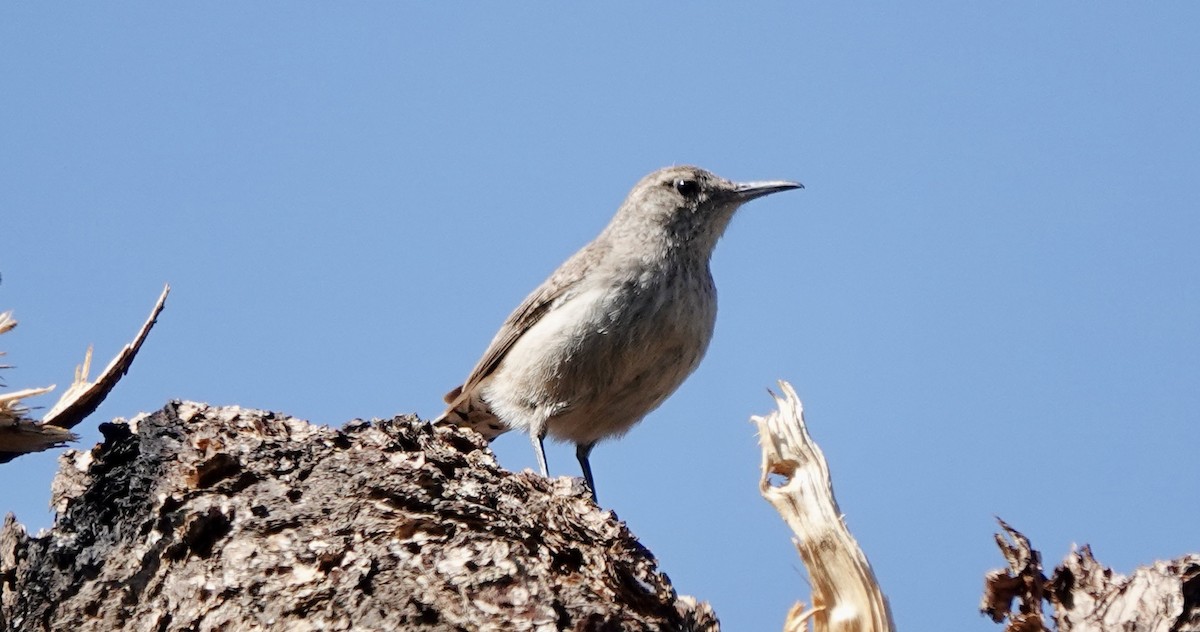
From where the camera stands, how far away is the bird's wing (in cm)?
837

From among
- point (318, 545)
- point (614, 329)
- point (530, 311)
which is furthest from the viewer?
point (530, 311)

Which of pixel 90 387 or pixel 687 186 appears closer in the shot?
pixel 90 387

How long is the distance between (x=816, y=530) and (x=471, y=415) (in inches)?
183

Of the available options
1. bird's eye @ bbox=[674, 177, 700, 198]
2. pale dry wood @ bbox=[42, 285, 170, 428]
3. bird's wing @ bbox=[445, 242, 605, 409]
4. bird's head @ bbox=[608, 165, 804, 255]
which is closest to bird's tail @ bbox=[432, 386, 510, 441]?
bird's wing @ bbox=[445, 242, 605, 409]

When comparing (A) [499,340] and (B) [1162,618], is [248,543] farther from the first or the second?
(A) [499,340]

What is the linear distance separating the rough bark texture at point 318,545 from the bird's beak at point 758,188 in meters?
4.62

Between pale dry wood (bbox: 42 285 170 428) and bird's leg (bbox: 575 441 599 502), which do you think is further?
bird's leg (bbox: 575 441 599 502)

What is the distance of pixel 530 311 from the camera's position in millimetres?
8539

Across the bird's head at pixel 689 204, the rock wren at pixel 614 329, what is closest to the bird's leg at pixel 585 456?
the rock wren at pixel 614 329

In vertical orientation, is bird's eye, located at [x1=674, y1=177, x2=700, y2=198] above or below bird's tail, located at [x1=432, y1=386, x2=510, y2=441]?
above

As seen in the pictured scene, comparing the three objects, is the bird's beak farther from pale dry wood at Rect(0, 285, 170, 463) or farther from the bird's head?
pale dry wood at Rect(0, 285, 170, 463)

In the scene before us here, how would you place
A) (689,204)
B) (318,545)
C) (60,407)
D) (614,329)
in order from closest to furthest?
1. (318,545)
2. (60,407)
3. (614,329)
4. (689,204)

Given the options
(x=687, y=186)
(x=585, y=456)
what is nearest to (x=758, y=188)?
(x=687, y=186)

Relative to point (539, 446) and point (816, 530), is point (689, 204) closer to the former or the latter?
point (539, 446)
